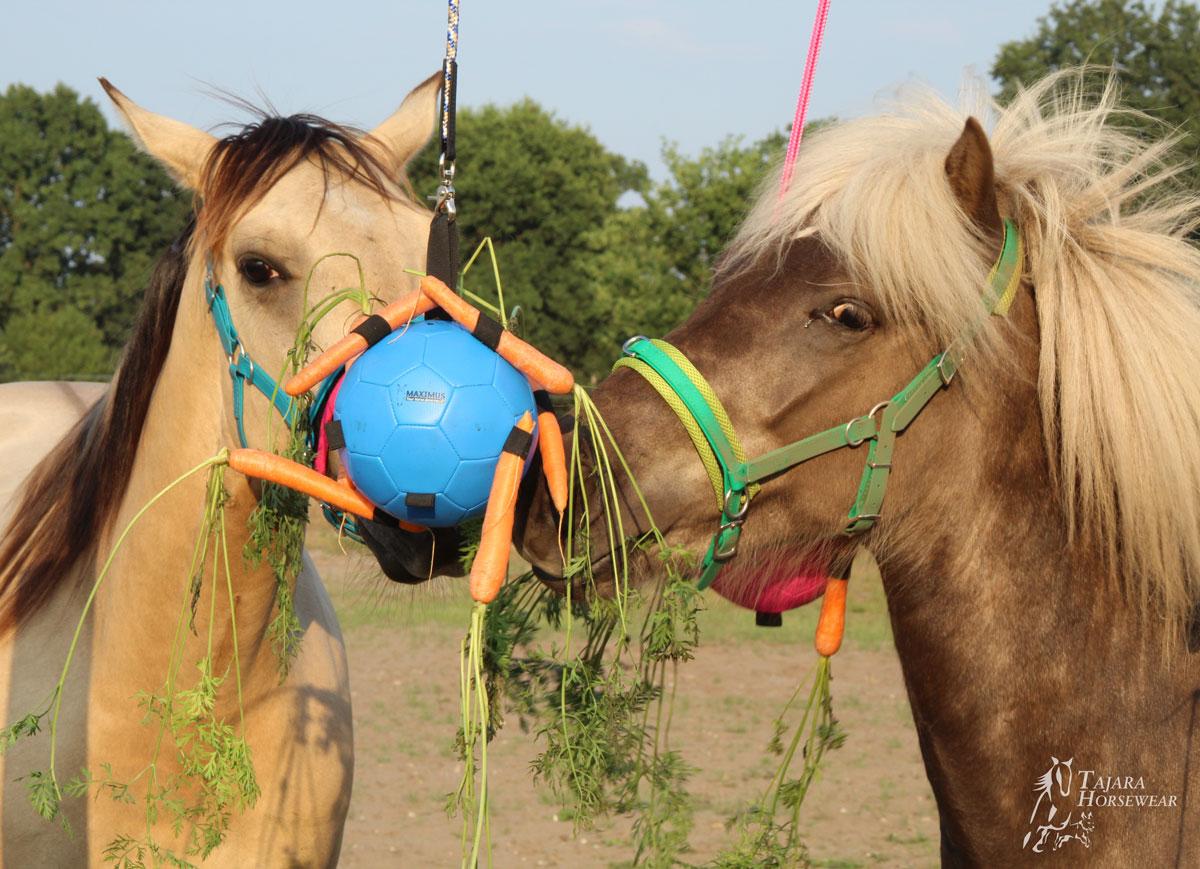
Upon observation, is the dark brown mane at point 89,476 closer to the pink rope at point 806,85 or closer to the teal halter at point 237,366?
the teal halter at point 237,366

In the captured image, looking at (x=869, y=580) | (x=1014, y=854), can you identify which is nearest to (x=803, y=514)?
(x=1014, y=854)

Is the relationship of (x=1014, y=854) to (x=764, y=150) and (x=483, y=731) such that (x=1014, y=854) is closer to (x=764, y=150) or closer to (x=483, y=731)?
(x=483, y=731)

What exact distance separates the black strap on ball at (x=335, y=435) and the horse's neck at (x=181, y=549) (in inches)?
15.1

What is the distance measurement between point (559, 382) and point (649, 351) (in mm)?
209

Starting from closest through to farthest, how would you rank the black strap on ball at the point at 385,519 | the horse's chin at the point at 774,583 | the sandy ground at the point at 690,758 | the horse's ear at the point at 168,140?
the black strap on ball at the point at 385,519, the horse's chin at the point at 774,583, the horse's ear at the point at 168,140, the sandy ground at the point at 690,758

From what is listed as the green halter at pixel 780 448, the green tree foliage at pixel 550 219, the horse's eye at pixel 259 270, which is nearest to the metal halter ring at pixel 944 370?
the green halter at pixel 780 448

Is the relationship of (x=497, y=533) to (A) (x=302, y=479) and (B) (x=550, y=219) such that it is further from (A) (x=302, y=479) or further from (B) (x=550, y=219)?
(B) (x=550, y=219)

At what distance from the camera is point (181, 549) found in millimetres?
2721

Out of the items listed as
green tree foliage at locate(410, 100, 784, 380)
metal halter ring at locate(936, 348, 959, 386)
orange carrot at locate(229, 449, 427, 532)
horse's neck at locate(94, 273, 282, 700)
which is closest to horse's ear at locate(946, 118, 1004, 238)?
metal halter ring at locate(936, 348, 959, 386)

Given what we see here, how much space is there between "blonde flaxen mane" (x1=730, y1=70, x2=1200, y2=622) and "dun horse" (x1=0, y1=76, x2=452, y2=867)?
39.3 inches

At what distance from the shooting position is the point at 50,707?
275cm

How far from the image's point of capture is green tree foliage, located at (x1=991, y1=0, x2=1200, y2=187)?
8.96 metres

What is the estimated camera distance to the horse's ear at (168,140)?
289cm

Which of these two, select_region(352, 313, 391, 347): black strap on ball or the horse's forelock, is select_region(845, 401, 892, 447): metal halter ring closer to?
select_region(352, 313, 391, 347): black strap on ball
